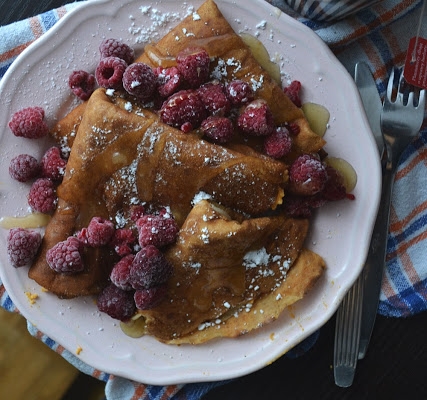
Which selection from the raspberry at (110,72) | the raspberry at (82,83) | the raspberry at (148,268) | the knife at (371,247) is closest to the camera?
the raspberry at (148,268)

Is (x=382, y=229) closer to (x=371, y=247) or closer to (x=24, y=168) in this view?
(x=371, y=247)

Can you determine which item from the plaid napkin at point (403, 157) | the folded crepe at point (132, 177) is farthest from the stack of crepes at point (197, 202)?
the plaid napkin at point (403, 157)

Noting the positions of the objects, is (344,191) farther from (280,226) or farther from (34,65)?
(34,65)

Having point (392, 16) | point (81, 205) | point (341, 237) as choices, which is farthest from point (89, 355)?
point (392, 16)

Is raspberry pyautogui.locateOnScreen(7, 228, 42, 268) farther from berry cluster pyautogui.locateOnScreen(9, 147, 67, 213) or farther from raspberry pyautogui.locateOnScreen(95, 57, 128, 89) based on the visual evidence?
raspberry pyautogui.locateOnScreen(95, 57, 128, 89)

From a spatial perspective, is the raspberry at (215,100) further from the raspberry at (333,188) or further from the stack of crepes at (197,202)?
the raspberry at (333,188)

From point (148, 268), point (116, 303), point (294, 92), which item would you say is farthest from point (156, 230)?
point (294, 92)
